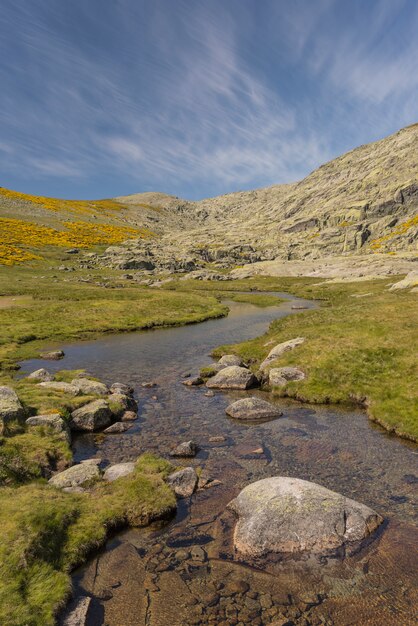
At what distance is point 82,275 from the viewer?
13350 cm

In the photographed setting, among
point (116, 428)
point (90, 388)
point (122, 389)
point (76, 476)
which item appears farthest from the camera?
point (122, 389)

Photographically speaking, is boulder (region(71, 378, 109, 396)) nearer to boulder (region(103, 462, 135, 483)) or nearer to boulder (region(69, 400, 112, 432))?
boulder (region(69, 400, 112, 432))

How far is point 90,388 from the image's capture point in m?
31.3

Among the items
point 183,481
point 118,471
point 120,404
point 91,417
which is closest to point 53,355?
point 120,404

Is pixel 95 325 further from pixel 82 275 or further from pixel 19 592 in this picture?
pixel 82 275

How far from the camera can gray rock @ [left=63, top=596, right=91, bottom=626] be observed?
10.9 metres

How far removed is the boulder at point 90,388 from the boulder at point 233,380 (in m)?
9.30

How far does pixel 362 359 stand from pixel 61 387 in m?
26.3

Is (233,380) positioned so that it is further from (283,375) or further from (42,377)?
(42,377)

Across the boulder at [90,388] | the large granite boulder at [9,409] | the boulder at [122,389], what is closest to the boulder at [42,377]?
the boulder at [90,388]

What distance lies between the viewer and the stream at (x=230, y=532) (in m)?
11.5

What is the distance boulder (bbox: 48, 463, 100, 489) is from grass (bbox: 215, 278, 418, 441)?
16854 mm

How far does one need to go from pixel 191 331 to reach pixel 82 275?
85.8 m

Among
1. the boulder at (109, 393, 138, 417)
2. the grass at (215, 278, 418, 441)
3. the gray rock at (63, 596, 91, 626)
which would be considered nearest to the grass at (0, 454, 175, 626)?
the gray rock at (63, 596, 91, 626)
